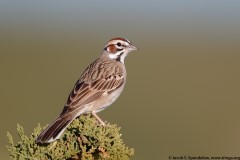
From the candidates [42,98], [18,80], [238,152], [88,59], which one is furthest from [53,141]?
[88,59]

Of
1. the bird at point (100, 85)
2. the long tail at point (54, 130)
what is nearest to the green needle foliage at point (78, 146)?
the long tail at point (54, 130)

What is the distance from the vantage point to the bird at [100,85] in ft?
24.8

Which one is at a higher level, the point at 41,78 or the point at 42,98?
the point at 41,78

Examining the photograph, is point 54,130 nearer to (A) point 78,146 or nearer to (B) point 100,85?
(A) point 78,146

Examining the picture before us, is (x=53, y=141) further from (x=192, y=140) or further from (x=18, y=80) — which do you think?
(x=18, y=80)

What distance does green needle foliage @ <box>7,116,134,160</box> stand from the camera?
5621 millimetres

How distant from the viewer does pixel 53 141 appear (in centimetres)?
581

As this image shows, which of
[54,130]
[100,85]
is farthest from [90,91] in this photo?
[54,130]

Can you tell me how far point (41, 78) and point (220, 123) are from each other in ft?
28.4

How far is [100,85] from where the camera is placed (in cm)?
823

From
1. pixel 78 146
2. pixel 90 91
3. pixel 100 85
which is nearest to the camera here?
pixel 78 146

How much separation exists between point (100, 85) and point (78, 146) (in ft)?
8.18

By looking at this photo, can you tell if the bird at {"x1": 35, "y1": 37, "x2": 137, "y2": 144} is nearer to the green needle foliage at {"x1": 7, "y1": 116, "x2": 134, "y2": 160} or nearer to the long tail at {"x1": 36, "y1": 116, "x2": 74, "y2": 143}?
the long tail at {"x1": 36, "y1": 116, "x2": 74, "y2": 143}

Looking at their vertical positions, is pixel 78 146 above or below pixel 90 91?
below
